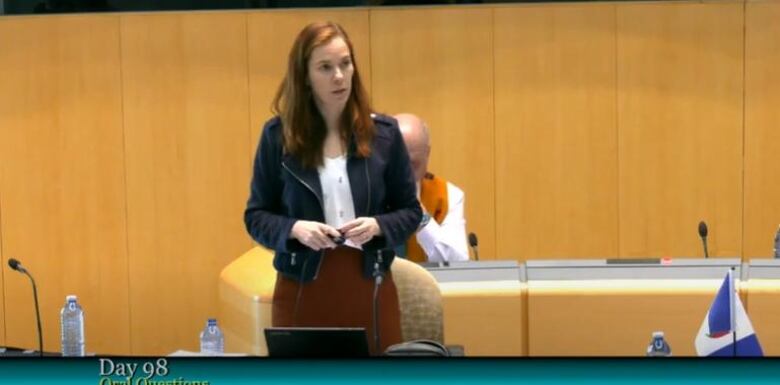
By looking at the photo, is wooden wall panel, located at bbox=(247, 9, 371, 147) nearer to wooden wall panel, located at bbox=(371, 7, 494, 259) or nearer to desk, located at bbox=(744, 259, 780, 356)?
wooden wall panel, located at bbox=(371, 7, 494, 259)

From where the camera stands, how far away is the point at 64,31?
26.0 ft

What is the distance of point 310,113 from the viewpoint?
3.22 meters

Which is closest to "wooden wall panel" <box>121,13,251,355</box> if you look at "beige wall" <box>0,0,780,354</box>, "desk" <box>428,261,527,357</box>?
"beige wall" <box>0,0,780,354</box>

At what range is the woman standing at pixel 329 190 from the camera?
10.3 ft

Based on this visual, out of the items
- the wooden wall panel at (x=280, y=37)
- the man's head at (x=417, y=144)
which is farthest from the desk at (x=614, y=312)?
the wooden wall panel at (x=280, y=37)

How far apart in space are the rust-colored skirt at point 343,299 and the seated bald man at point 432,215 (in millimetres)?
1755

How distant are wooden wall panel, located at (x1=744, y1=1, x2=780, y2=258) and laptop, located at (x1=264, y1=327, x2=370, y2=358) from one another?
5722 mm

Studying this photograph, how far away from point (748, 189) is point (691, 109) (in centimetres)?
59

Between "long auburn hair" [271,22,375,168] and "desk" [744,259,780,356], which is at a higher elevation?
"long auburn hair" [271,22,375,168]

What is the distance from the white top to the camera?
318 centimetres

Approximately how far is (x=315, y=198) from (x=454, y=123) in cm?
479

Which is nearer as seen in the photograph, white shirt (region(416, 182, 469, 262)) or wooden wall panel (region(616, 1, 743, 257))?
white shirt (region(416, 182, 469, 262))

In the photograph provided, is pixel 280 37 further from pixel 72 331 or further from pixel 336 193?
pixel 336 193

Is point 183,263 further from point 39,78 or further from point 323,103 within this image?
point 323,103
